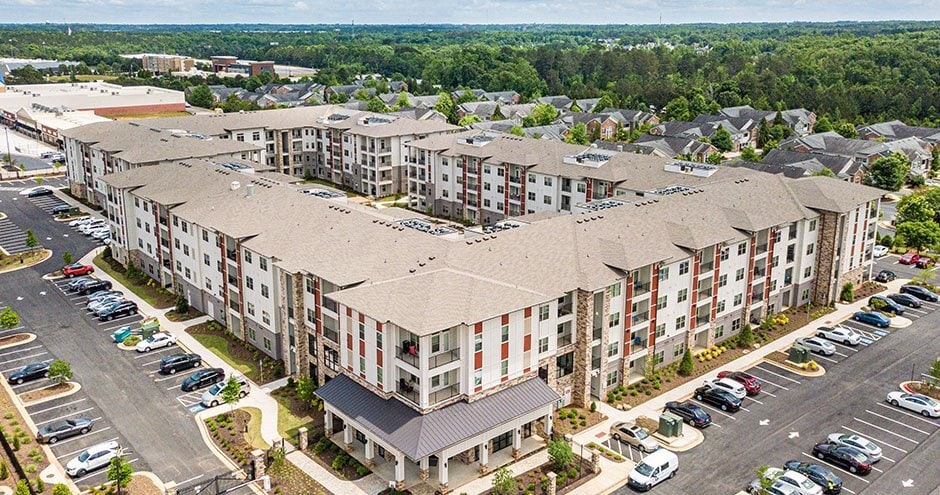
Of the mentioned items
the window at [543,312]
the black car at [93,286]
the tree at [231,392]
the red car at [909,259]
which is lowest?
the red car at [909,259]

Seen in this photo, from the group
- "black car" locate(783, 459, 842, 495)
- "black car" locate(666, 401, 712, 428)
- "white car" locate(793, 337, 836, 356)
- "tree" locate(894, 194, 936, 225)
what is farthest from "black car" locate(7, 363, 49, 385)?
"tree" locate(894, 194, 936, 225)

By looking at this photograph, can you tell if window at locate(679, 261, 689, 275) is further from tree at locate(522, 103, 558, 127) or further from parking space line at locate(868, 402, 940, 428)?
tree at locate(522, 103, 558, 127)

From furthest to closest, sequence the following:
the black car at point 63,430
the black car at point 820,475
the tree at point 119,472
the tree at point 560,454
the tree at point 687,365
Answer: the tree at point 687,365 → the black car at point 63,430 → the tree at point 560,454 → the black car at point 820,475 → the tree at point 119,472

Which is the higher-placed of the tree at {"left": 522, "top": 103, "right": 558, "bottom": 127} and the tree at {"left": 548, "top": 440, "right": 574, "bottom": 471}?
the tree at {"left": 522, "top": 103, "right": 558, "bottom": 127}

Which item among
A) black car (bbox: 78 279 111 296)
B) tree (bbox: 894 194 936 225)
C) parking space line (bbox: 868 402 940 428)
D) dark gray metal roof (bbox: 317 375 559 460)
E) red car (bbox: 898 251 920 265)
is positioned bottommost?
parking space line (bbox: 868 402 940 428)

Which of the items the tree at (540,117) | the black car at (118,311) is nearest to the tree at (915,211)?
the tree at (540,117)

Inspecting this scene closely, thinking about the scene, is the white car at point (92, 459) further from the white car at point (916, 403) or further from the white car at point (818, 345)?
the white car at point (818, 345)

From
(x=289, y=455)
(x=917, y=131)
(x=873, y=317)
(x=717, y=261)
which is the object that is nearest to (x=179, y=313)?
(x=289, y=455)
